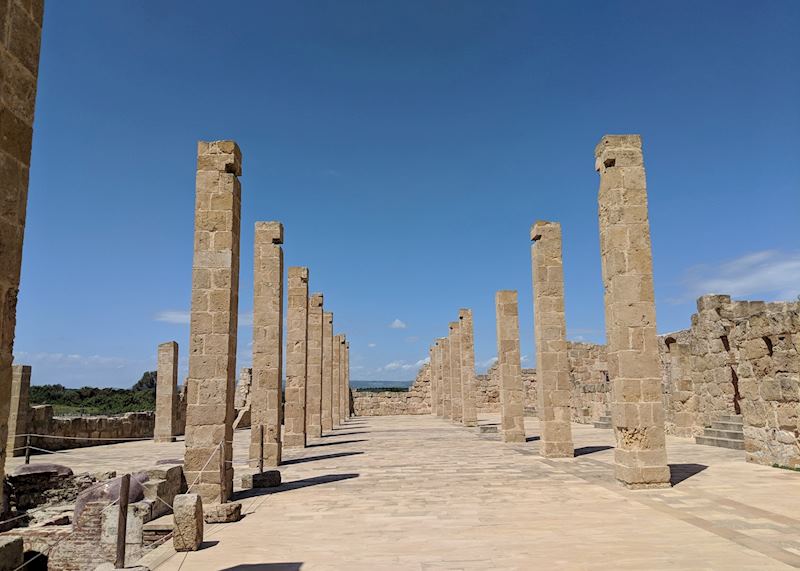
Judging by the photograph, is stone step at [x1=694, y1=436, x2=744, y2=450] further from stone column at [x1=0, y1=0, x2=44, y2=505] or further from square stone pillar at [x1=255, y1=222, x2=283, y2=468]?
stone column at [x1=0, y1=0, x2=44, y2=505]

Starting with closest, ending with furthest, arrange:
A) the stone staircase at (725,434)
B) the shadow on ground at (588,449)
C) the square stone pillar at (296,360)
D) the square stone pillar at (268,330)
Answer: the square stone pillar at (268,330) → the shadow on ground at (588,449) → the stone staircase at (725,434) → the square stone pillar at (296,360)

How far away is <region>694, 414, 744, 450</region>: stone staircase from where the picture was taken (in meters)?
13.7

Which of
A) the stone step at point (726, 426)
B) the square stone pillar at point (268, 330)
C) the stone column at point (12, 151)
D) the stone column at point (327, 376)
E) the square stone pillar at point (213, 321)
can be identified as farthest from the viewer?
the stone column at point (327, 376)

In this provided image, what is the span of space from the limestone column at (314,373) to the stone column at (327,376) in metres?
3.11

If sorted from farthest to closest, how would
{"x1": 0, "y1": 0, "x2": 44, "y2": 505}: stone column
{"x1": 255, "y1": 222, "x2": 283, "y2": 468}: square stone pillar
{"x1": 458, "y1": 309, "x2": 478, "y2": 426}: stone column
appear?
1. {"x1": 458, "y1": 309, "x2": 478, "y2": 426}: stone column
2. {"x1": 255, "y1": 222, "x2": 283, "y2": 468}: square stone pillar
3. {"x1": 0, "y1": 0, "x2": 44, "y2": 505}: stone column

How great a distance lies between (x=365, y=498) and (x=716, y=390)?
40.3ft

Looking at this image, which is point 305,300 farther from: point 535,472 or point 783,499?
point 783,499

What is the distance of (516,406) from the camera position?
1627 centimetres

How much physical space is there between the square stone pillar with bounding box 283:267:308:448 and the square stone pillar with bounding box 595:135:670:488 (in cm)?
958

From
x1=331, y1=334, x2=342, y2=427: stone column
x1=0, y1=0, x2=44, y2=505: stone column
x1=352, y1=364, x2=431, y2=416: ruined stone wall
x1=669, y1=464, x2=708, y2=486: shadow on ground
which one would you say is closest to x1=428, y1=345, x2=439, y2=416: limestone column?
x1=352, y1=364, x2=431, y2=416: ruined stone wall

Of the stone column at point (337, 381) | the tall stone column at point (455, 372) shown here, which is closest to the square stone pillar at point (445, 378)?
the tall stone column at point (455, 372)

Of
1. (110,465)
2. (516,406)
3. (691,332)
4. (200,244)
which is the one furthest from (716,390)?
(110,465)

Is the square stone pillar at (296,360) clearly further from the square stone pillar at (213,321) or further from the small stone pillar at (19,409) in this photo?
the small stone pillar at (19,409)

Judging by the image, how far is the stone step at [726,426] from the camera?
1420 centimetres
